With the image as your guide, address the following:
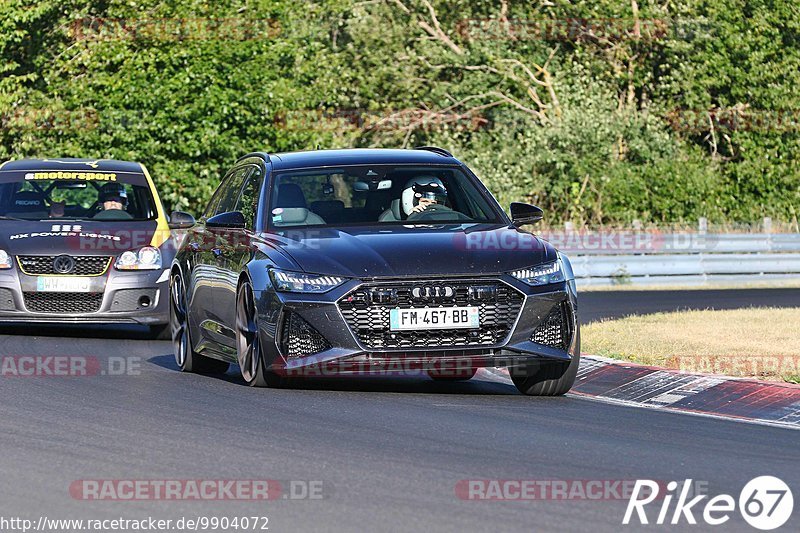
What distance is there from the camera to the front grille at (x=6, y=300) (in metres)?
15.9

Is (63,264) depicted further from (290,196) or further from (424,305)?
(424,305)

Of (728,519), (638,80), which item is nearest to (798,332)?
(728,519)

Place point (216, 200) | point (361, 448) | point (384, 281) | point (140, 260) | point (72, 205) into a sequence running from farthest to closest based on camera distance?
1. point (72, 205)
2. point (140, 260)
3. point (216, 200)
4. point (384, 281)
5. point (361, 448)

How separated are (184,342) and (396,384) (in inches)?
83.2

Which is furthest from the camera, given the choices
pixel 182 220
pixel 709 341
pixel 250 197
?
pixel 182 220

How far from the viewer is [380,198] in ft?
39.2

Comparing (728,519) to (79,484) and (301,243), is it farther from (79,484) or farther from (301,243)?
(301,243)

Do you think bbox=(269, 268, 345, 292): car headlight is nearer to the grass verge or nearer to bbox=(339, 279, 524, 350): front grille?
bbox=(339, 279, 524, 350): front grille

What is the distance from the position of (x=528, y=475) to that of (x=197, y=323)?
18.7ft

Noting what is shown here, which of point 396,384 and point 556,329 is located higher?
point 556,329

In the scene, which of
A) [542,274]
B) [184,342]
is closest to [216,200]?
[184,342]

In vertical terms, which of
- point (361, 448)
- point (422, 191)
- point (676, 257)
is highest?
point (422, 191)

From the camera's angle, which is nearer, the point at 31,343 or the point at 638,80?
the point at 31,343

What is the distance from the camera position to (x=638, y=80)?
46438 millimetres
